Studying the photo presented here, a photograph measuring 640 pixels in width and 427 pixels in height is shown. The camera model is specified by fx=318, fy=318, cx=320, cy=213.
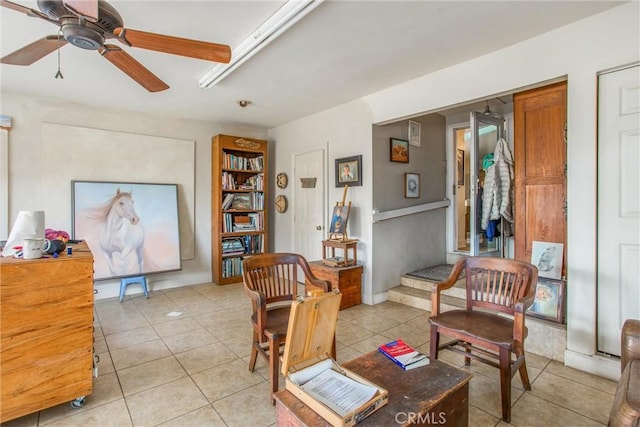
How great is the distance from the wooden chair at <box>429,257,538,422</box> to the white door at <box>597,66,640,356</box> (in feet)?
2.08

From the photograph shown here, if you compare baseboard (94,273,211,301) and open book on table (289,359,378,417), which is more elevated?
open book on table (289,359,378,417)

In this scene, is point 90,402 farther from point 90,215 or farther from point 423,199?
point 423,199

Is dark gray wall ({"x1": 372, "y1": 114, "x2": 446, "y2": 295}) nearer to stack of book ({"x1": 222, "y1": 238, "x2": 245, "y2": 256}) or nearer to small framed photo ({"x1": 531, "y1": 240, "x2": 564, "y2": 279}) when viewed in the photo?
small framed photo ({"x1": 531, "y1": 240, "x2": 564, "y2": 279})

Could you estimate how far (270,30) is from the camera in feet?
7.48

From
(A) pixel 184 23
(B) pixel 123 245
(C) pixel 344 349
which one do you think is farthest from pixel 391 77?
(B) pixel 123 245

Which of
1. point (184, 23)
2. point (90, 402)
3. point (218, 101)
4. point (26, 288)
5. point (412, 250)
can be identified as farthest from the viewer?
point (412, 250)

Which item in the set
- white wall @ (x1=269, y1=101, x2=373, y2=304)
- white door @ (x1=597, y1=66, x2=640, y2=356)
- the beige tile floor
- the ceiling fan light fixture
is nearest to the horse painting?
the beige tile floor

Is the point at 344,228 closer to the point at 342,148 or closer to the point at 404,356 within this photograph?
the point at 342,148

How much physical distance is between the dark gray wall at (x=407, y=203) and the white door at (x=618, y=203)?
212 centimetres

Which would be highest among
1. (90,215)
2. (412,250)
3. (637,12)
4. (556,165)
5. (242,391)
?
(637,12)

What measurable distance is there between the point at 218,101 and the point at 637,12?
3.89 meters

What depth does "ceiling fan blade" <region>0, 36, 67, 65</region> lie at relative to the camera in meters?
1.72

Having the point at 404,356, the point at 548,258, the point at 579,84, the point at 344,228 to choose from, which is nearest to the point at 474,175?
the point at 548,258

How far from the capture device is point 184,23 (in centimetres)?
226
